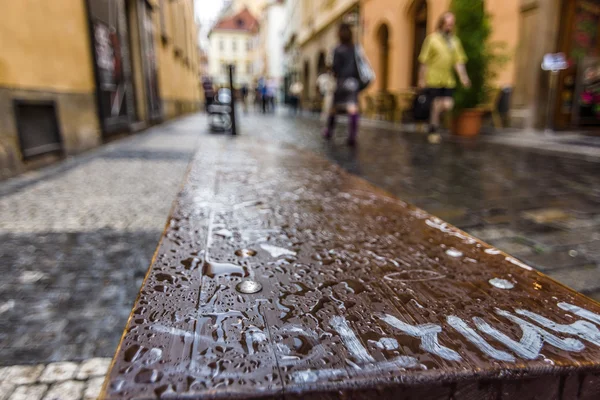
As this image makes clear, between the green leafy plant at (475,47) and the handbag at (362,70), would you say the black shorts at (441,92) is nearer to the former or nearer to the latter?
the green leafy plant at (475,47)

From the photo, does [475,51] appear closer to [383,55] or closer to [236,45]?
[383,55]

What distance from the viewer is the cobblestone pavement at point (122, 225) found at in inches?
52.3

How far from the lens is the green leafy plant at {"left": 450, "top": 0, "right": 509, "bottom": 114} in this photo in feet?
24.6

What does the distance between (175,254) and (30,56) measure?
4.40 meters

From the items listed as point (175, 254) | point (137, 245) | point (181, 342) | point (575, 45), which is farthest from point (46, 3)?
A: point (575, 45)

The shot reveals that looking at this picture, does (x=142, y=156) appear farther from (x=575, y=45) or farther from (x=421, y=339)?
(x=575, y=45)

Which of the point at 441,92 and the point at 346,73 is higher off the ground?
the point at 346,73

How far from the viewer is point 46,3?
445cm

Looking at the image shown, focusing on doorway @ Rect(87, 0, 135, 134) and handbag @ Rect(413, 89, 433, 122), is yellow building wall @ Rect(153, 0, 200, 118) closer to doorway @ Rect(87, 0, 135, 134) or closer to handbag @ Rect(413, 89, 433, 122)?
doorway @ Rect(87, 0, 135, 134)

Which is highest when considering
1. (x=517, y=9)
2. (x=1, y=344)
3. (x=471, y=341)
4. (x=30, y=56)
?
(x=517, y=9)

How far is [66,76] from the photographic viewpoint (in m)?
4.96

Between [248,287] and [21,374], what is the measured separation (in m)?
0.80

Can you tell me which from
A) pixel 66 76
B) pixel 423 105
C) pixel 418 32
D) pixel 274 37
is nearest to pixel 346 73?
pixel 423 105

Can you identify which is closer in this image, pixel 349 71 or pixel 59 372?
pixel 59 372
